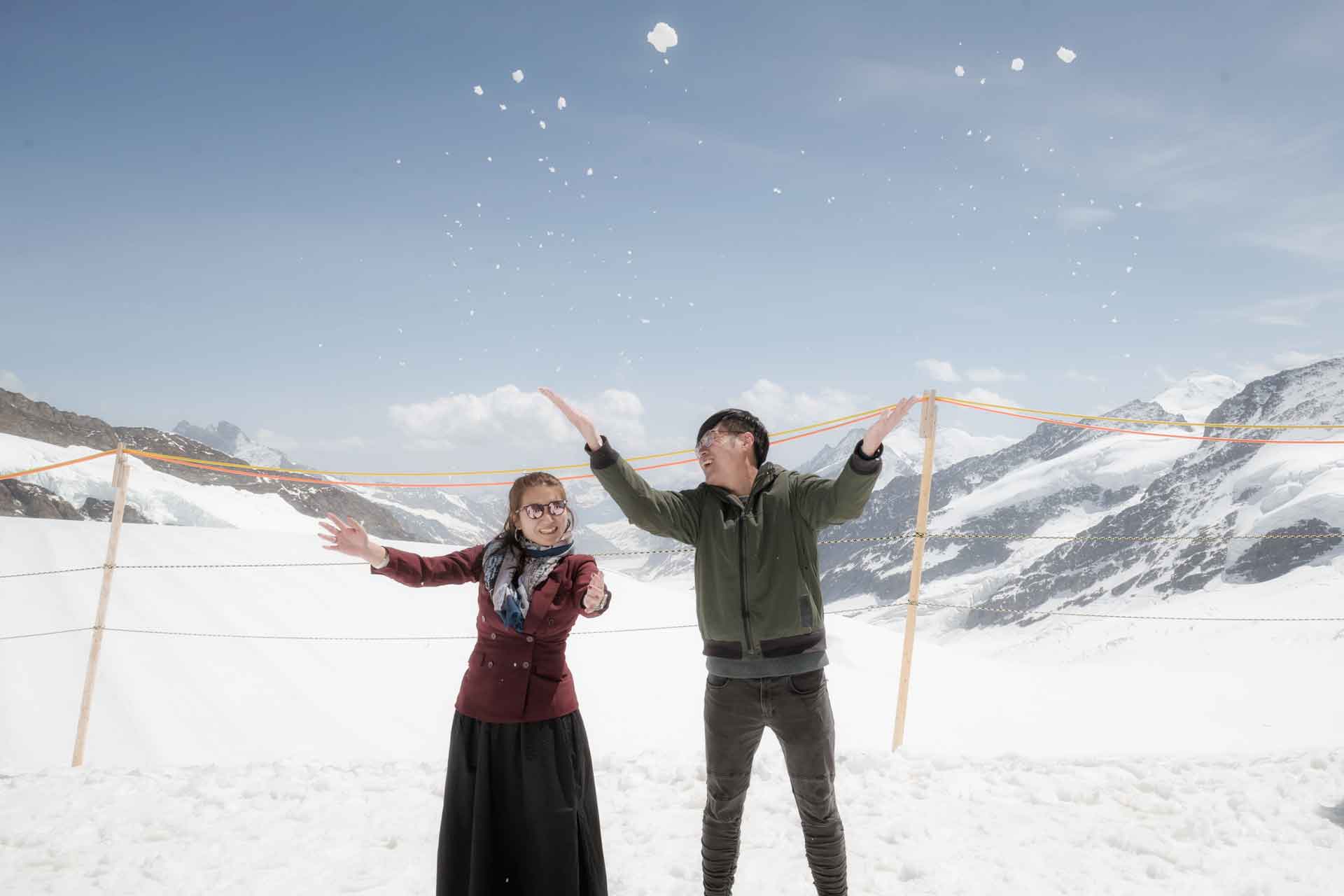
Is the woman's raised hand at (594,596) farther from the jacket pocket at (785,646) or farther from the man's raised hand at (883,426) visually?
the man's raised hand at (883,426)

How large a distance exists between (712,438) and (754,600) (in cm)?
64

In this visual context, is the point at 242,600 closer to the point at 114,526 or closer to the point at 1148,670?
the point at 114,526

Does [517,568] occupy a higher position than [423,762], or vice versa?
[517,568]

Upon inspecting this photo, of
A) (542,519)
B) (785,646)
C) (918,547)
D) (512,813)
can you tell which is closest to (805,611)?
(785,646)

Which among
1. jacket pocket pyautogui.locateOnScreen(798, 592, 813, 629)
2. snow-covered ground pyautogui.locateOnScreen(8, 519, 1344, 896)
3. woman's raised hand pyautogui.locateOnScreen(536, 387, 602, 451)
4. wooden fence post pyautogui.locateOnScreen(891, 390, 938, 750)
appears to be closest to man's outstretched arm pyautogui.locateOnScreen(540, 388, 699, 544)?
woman's raised hand pyautogui.locateOnScreen(536, 387, 602, 451)

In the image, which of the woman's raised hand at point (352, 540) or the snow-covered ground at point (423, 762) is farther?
the snow-covered ground at point (423, 762)

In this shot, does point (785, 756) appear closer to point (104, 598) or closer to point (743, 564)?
point (743, 564)

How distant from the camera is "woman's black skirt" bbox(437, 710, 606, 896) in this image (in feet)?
9.69

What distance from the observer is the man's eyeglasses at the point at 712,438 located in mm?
3188

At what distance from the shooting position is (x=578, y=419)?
3.14 meters

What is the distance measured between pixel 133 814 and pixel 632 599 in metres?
14.7

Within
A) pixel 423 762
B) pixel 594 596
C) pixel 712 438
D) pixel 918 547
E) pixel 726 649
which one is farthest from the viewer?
pixel 423 762

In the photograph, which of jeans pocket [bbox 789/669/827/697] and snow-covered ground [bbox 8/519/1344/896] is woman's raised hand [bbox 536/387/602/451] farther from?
snow-covered ground [bbox 8/519/1344/896]

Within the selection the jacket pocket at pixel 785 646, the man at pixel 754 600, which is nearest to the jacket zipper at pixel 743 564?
the man at pixel 754 600
